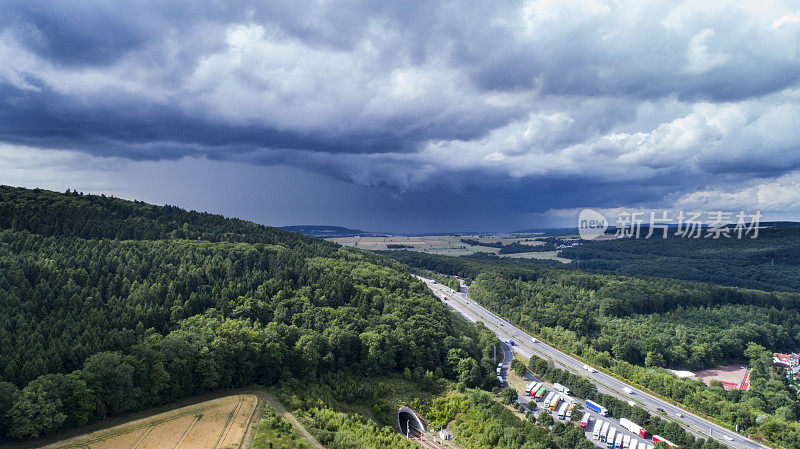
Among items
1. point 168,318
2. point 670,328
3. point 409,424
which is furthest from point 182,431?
point 670,328

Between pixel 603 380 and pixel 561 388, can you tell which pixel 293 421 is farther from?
pixel 603 380

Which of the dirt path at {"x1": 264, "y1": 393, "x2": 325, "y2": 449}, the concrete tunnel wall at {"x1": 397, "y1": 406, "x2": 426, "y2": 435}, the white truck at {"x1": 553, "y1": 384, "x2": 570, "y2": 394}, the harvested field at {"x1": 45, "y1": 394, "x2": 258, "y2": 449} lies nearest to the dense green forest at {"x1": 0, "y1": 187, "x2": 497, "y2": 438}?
the harvested field at {"x1": 45, "y1": 394, "x2": 258, "y2": 449}

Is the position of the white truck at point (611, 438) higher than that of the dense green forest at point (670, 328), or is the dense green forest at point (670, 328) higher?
the dense green forest at point (670, 328)

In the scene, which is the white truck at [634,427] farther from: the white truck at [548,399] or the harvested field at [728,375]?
the harvested field at [728,375]

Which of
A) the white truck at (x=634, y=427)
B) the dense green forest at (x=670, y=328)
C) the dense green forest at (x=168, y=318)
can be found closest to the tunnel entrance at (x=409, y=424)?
the dense green forest at (x=168, y=318)

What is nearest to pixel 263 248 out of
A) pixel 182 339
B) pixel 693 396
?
pixel 182 339

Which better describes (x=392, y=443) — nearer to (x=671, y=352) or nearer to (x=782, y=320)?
(x=671, y=352)

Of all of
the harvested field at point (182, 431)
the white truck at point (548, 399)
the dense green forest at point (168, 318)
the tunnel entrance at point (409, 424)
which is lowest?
the white truck at point (548, 399)
